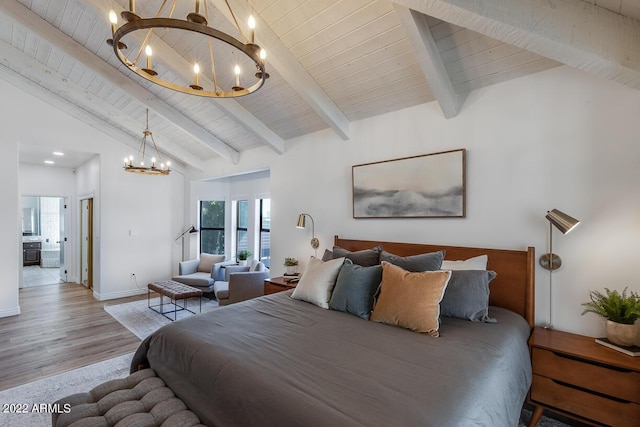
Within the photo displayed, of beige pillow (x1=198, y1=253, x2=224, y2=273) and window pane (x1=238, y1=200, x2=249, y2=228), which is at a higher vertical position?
window pane (x1=238, y1=200, x2=249, y2=228)

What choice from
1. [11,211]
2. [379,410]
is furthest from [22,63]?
[379,410]

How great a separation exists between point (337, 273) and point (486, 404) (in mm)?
1525

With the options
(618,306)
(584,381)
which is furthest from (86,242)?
(618,306)

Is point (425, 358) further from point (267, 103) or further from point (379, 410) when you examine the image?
point (267, 103)

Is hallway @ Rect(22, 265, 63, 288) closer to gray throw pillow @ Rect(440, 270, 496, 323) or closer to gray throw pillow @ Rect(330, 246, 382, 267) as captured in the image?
gray throw pillow @ Rect(330, 246, 382, 267)

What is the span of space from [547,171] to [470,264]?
933 millimetres

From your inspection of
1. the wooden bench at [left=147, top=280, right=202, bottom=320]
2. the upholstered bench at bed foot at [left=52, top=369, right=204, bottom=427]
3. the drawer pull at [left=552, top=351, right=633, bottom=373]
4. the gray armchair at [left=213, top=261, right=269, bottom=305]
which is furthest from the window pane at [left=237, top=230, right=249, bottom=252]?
the drawer pull at [left=552, top=351, right=633, bottom=373]

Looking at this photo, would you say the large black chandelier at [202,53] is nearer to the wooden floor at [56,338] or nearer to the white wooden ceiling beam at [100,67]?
the white wooden ceiling beam at [100,67]

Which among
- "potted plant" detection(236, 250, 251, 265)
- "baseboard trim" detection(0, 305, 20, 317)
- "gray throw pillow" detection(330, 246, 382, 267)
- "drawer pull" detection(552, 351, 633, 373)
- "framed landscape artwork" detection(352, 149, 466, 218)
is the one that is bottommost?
"baseboard trim" detection(0, 305, 20, 317)

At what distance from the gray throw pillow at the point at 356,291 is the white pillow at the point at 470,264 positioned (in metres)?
0.58

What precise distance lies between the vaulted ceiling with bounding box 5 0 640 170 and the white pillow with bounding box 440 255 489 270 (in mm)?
1343

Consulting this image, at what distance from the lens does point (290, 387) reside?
1359mm

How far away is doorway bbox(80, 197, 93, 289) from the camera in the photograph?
6262 mm

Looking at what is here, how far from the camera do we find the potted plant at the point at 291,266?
412 centimetres
